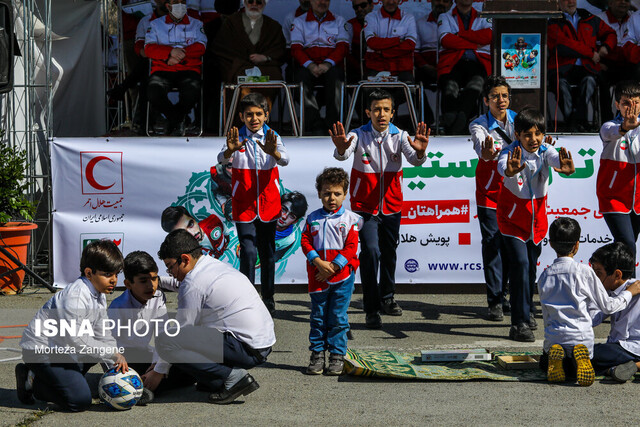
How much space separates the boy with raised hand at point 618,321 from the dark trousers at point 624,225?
135 centimetres

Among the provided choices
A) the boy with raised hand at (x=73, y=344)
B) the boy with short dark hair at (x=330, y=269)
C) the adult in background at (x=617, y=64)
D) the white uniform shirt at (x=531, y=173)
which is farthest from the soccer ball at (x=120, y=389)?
the adult in background at (x=617, y=64)

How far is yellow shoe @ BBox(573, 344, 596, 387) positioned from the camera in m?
5.53

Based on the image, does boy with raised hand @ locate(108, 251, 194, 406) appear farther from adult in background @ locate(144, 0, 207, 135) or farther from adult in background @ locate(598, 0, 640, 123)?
adult in background @ locate(598, 0, 640, 123)

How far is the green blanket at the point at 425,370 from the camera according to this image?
18.9 ft

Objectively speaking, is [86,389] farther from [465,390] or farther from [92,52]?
[92,52]

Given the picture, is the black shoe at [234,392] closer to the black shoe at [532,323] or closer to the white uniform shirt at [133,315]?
the white uniform shirt at [133,315]

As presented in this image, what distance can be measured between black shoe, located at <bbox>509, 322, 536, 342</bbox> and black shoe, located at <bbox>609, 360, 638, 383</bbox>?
49.5 inches

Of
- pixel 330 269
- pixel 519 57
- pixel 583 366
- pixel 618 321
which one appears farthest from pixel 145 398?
pixel 519 57

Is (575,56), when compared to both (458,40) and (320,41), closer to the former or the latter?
(458,40)

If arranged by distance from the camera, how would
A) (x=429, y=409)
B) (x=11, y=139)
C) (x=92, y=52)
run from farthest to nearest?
(x=92, y=52) < (x=11, y=139) < (x=429, y=409)

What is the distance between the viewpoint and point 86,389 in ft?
16.9

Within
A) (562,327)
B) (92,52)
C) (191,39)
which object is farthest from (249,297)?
(92,52)

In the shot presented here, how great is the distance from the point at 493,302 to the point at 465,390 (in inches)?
92.4

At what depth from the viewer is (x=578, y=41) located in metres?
11.1
